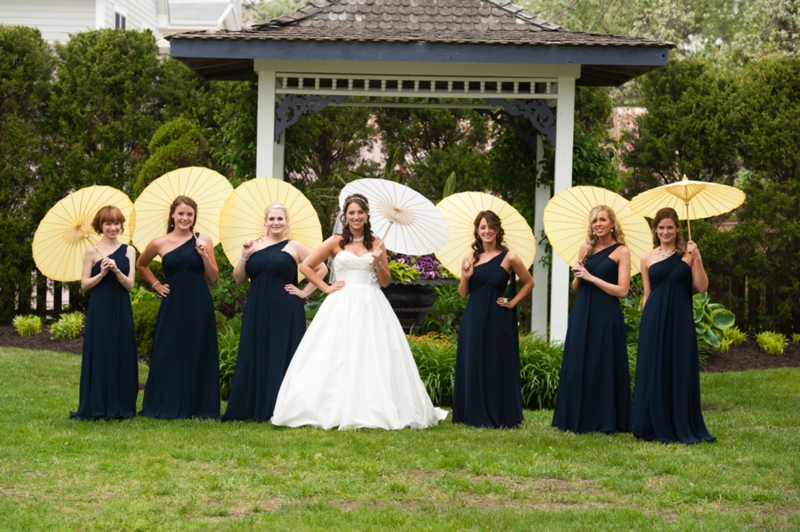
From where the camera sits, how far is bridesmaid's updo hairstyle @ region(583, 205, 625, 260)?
7.01m

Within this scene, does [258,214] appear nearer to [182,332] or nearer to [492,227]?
[182,332]

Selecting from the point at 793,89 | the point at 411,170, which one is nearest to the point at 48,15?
the point at 411,170

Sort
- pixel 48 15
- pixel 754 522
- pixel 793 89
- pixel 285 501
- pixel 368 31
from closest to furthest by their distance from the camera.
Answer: pixel 754 522 → pixel 285 501 → pixel 368 31 → pixel 793 89 → pixel 48 15

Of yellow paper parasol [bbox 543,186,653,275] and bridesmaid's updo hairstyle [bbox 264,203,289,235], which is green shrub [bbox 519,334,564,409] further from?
bridesmaid's updo hairstyle [bbox 264,203,289,235]

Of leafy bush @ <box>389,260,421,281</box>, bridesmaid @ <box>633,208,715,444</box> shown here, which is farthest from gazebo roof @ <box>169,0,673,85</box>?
bridesmaid @ <box>633,208,715,444</box>

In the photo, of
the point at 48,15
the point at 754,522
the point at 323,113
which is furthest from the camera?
the point at 48,15

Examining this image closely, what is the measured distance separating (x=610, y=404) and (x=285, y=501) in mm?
2986

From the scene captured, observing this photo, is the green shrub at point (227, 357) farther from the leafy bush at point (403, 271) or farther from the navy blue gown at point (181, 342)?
the leafy bush at point (403, 271)

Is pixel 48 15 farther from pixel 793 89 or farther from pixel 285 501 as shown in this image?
pixel 285 501

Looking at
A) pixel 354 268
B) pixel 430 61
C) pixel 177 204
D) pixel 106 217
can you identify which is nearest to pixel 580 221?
pixel 354 268

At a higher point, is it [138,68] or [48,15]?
[48,15]

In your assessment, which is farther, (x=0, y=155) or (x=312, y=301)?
(x=0, y=155)

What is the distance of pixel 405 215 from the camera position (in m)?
7.12

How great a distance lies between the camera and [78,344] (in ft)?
41.3
